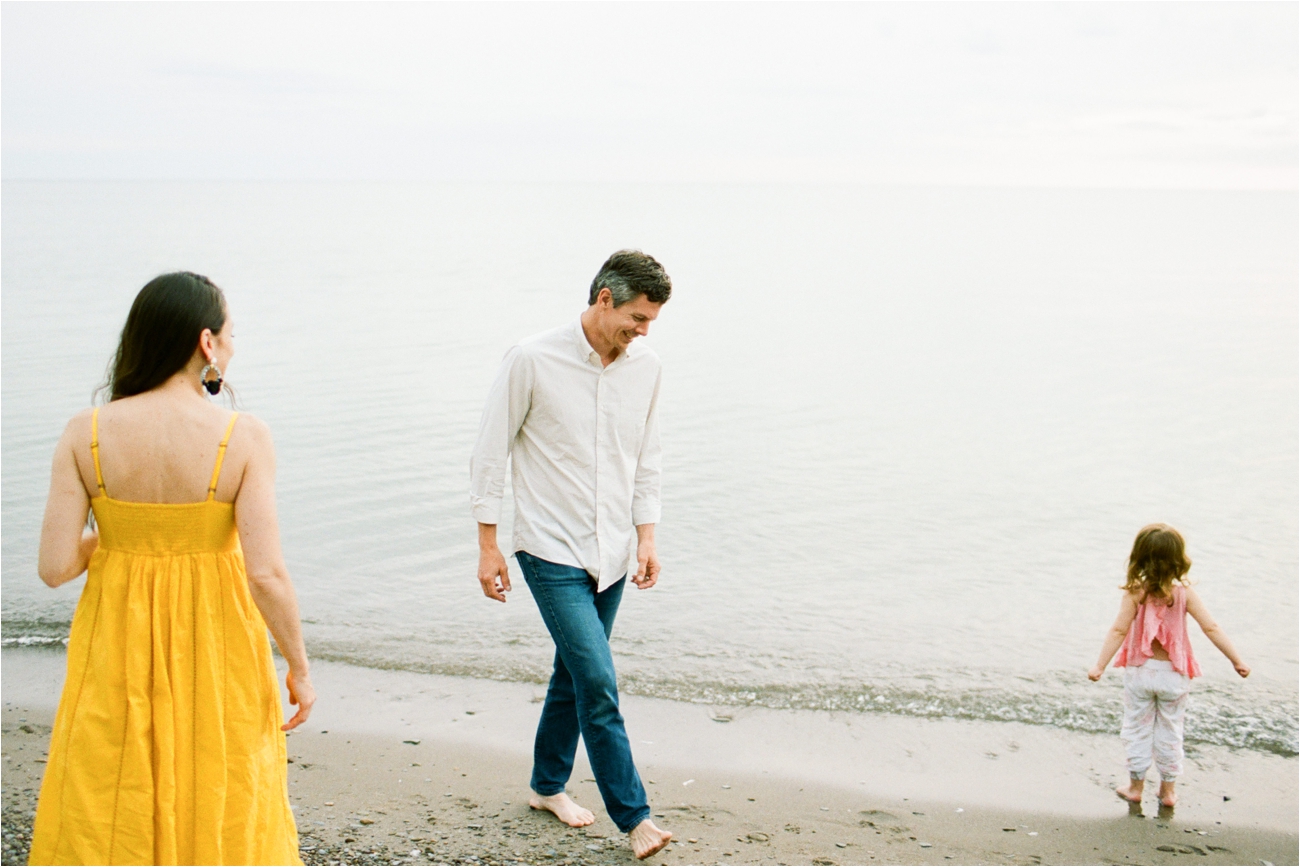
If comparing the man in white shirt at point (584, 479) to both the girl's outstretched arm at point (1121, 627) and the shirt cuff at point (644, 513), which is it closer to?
the shirt cuff at point (644, 513)

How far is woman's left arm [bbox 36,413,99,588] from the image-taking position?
8.60ft

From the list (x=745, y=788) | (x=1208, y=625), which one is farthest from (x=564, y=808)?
(x=1208, y=625)

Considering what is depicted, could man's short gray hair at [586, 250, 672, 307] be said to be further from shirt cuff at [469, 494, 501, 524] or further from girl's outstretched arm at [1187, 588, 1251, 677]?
girl's outstretched arm at [1187, 588, 1251, 677]

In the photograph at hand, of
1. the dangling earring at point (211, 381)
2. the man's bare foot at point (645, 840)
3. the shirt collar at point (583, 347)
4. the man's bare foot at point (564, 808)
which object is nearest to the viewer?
the dangling earring at point (211, 381)

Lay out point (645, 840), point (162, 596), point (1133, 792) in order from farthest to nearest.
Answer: point (1133, 792) → point (645, 840) → point (162, 596)

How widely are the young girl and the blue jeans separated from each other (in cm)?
222

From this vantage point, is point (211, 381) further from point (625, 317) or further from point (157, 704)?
point (625, 317)

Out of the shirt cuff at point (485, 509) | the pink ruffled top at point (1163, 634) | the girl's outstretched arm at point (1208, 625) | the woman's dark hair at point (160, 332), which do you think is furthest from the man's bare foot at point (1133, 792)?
the woman's dark hair at point (160, 332)

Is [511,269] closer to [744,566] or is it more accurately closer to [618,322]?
[744,566]

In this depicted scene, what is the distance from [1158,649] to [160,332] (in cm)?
437

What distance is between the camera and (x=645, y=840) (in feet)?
13.3

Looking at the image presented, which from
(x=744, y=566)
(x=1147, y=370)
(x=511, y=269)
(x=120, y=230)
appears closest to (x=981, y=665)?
(x=744, y=566)

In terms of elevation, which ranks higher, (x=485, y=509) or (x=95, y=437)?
(x=95, y=437)

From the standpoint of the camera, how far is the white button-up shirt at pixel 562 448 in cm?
388
